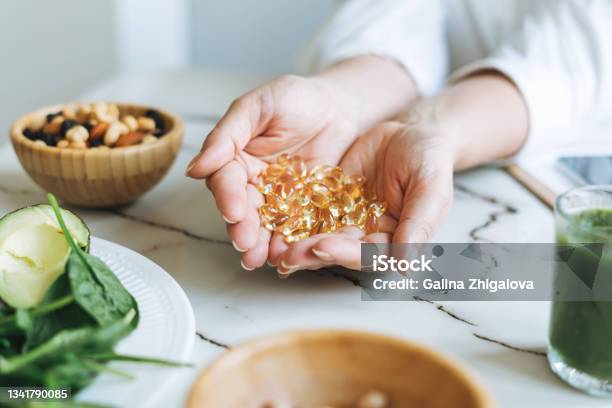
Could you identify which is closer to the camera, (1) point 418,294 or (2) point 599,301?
(2) point 599,301

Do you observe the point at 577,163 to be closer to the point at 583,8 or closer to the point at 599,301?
the point at 583,8

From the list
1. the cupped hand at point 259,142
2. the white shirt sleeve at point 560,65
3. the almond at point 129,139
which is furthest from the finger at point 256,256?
the white shirt sleeve at point 560,65

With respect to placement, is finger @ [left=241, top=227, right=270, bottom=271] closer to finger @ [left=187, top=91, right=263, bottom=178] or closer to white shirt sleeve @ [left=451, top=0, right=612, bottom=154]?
finger @ [left=187, top=91, right=263, bottom=178]

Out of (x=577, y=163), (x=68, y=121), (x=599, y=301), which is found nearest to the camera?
(x=599, y=301)

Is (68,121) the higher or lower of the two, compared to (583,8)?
lower

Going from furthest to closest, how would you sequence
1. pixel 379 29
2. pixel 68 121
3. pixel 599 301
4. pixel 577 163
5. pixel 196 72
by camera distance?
1. pixel 196 72
2. pixel 379 29
3. pixel 577 163
4. pixel 68 121
5. pixel 599 301

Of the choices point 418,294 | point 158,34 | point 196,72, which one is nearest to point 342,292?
point 418,294

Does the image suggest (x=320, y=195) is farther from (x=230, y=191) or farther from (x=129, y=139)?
(x=129, y=139)
